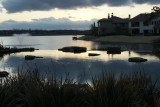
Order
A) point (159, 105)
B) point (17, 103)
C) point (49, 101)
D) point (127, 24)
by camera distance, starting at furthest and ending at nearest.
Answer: point (127, 24) → point (17, 103) → point (49, 101) → point (159, 105)

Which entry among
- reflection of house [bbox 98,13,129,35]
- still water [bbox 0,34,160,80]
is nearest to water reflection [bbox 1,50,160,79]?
still water [bbox 0,34,160,80]

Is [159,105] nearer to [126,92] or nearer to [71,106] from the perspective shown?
[126,92]

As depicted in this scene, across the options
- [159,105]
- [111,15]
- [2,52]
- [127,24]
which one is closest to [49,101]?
[159,105]

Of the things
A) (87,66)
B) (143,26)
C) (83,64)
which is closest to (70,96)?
(87,66)

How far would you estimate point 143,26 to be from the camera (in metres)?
86.2

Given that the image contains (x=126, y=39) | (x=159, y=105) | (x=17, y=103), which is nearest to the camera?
(x=159, y=105)

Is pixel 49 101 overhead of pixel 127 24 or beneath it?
beneath

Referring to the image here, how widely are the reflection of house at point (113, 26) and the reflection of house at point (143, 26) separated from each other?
838cm

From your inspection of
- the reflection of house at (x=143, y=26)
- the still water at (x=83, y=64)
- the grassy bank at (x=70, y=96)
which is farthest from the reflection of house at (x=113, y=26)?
the grassy bank at (x=70, y=96)

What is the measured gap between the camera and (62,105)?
252 inches

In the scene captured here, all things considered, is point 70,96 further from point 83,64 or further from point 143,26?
point 143,26

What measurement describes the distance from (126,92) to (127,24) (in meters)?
97.5

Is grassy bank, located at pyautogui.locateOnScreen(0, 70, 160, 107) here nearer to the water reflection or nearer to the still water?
the still water

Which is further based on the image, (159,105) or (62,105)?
(62,105)
